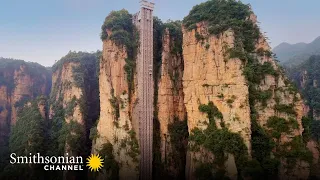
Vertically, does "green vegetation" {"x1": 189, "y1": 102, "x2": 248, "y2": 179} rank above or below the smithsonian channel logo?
above

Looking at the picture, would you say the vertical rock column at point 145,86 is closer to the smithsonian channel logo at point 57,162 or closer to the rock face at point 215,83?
the rock face at point 215,83

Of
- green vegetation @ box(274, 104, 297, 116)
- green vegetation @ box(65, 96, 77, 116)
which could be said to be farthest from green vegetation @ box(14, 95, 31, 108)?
→ green vegetation @ box(274, 104, 297, 116)

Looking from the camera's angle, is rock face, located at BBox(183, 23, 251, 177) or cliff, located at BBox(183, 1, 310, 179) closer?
cliff, located at BBox(183, 1, 310, 179)

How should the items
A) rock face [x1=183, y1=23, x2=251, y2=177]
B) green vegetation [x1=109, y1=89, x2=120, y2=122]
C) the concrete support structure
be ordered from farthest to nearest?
the concrete support structure, green vegetation [x1=109, y1=89, x2=120, y2=122], rock face [x1=183, y1=23, x2=251, y2=177]

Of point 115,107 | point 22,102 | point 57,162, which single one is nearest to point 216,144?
point 115,107

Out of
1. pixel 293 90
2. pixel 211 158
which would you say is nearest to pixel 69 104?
pixel 211 158

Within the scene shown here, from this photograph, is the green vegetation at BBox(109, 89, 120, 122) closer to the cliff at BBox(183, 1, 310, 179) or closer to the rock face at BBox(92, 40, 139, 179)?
the rock face at BBox(92, 40, 139, 179)

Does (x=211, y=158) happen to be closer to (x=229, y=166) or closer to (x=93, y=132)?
Result: (x=229, y=166)
